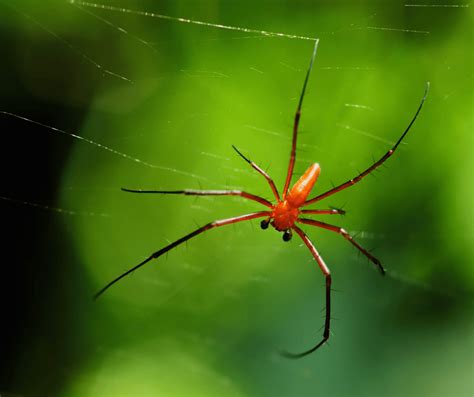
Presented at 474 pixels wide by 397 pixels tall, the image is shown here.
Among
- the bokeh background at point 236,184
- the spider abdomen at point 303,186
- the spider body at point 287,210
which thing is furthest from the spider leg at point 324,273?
the bokeh background at point 236,184

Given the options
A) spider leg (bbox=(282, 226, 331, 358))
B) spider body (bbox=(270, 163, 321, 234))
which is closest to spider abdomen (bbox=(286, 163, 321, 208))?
spider body (bbox=(270, 163, 321, 234))

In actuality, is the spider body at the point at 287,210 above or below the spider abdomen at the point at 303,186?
below

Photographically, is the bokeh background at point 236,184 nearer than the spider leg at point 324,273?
No

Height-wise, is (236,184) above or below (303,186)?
below

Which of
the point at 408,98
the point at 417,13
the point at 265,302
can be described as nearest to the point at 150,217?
the point at 265,302

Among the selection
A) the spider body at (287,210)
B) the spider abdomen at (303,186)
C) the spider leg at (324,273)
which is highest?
the spider abdomen at (303,186)

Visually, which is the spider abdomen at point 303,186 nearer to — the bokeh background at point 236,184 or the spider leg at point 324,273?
the spider leg at point 324,273

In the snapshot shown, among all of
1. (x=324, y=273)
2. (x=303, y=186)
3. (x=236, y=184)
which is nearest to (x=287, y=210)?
(x=303, y=186)

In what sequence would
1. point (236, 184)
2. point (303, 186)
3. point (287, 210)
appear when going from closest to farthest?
point (303, 186) < point (287, 210) < point (236, 184)

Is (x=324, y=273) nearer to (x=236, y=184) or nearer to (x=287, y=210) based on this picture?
(x=287, y=210)

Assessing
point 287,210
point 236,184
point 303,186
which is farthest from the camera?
point 236,184
